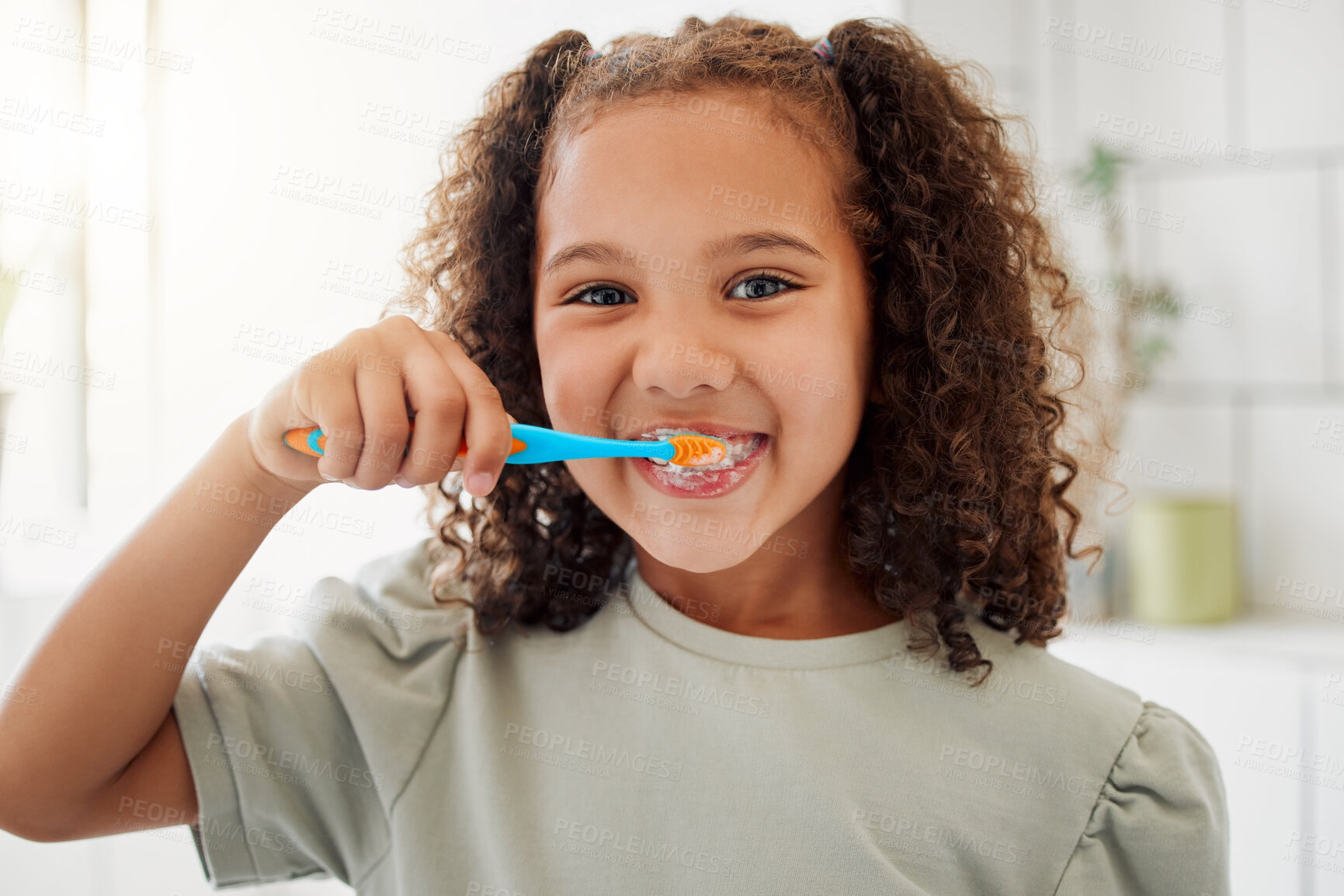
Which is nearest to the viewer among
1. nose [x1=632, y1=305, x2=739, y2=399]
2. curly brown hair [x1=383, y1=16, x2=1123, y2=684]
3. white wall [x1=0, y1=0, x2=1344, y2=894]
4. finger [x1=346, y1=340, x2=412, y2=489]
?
finger [x1=346, y1=340, x2=412, y2=489]

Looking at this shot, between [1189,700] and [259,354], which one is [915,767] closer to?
[259,354]

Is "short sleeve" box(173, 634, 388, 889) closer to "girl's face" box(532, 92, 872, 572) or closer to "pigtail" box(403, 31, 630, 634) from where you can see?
"pigtail" box(403, 31, 630, 634)

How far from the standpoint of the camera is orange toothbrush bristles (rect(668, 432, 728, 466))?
66cm

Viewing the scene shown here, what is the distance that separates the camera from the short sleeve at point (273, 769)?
653mm

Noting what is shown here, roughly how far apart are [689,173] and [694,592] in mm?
331

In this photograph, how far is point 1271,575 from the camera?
171 cm

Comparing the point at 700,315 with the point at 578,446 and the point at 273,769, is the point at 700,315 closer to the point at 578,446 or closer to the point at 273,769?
the point at 578,446

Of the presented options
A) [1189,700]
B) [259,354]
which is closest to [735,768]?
[259,354]

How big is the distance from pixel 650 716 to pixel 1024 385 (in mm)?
399

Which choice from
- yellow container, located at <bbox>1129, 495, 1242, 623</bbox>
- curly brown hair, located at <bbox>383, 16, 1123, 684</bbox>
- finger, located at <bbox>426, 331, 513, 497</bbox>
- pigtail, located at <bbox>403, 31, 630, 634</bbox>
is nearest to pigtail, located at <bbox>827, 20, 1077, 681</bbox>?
curly brown hair, located at <bbox>383, 16, 1123, 684</bbox>


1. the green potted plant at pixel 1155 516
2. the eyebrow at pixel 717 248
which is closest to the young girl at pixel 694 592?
the eyebrow at pixel 717 248

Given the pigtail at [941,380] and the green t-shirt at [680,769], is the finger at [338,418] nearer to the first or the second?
the green t-shirt at [680,769]

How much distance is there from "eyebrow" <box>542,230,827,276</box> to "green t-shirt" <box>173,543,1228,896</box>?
28cm

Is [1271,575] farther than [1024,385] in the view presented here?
Yes
